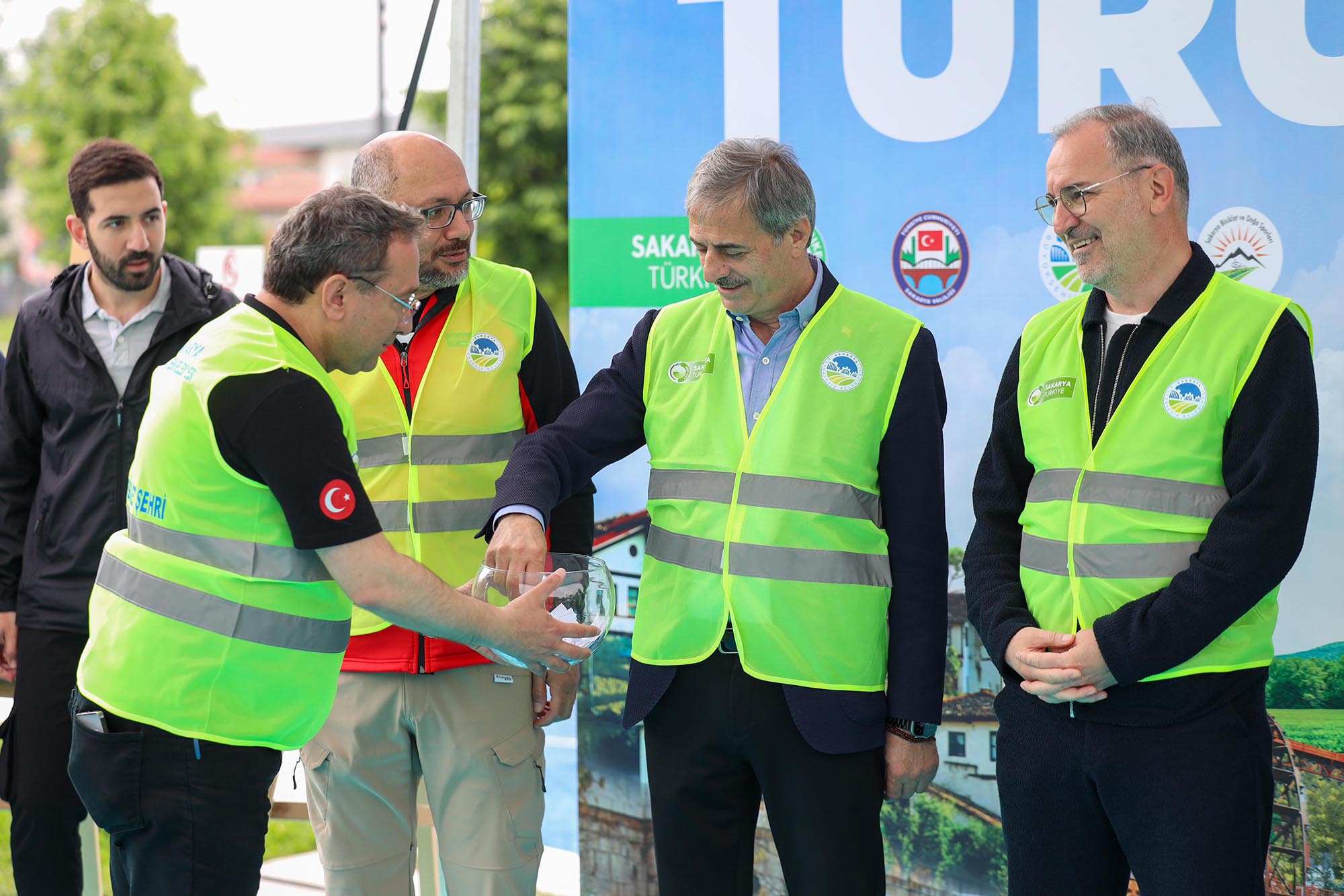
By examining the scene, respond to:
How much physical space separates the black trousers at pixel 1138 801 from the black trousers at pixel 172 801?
4.66 ft

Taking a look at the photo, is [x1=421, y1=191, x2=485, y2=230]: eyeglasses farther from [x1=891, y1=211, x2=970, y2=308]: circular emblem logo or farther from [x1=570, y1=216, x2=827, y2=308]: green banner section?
[x1=891, y1=211, x2=970, y2=308]: circular emblem logo

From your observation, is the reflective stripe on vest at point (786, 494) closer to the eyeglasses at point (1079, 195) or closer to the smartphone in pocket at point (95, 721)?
the eyeglasses at point (1079, 195)

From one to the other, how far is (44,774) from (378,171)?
6.26ft

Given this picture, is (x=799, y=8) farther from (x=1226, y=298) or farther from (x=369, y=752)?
(x=369, y=752)

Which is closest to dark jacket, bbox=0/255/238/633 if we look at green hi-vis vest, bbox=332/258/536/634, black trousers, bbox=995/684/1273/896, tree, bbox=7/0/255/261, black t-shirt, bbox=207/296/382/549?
green hi-vis vest, bbox=332/258/536/634

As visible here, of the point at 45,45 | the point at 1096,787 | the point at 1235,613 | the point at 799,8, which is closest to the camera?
the point at 1235,613

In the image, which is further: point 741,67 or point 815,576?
point 741,67

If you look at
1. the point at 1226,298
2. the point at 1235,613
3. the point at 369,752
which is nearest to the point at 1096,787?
the point at 1235,613

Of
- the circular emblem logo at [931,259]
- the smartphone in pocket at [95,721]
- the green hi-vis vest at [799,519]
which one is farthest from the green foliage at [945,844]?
the smartphone in pocket at [95,721]

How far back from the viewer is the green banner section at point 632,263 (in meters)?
3.47

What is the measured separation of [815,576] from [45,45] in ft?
64.0

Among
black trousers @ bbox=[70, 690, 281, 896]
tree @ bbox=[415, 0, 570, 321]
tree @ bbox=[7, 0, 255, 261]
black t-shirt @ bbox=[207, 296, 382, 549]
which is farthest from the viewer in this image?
tree @ bbox=[415, 0, 570, 321]

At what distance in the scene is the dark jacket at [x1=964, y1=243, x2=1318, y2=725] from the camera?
81.0 inches

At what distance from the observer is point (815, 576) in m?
2.30
